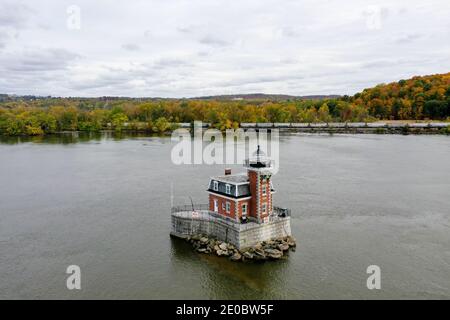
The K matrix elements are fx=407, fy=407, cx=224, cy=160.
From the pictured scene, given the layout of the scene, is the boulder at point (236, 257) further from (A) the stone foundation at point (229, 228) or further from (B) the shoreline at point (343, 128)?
(B) the shoreline at point (343, 128)

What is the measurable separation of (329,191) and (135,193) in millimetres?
20926

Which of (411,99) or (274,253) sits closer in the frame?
(274,253)

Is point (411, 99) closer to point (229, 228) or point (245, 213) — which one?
point (245, 213)

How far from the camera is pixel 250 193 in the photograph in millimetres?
28375

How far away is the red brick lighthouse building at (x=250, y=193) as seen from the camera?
27.8m

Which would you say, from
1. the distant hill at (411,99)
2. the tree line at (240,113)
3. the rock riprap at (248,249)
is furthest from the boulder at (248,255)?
the distant hill at (411,99)

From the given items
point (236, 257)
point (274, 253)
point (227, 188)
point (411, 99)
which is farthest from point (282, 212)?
point (411, 99)

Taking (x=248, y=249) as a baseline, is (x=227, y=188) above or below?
above

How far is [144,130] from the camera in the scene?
124500 millimetres

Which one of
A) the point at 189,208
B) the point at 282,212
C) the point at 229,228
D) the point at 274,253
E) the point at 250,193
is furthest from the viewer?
the point at 189,208

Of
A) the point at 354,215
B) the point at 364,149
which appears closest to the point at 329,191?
the point at 354,215

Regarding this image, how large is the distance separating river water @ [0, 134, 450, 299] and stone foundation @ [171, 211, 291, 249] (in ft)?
4.33

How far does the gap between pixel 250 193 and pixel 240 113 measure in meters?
113
